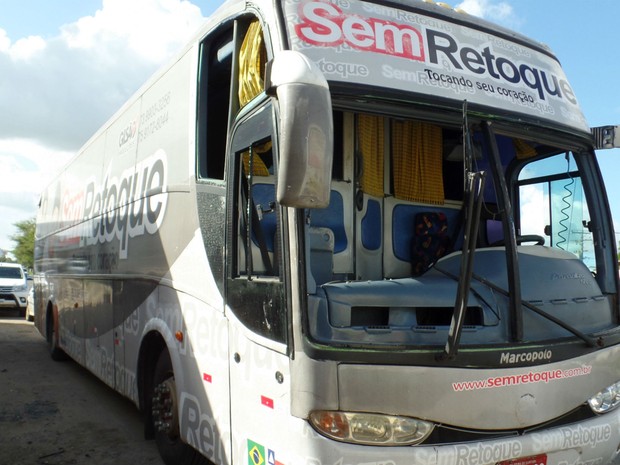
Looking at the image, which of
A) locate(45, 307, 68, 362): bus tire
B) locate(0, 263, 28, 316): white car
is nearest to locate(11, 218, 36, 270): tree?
locate(0, 263, 28, 316): white car

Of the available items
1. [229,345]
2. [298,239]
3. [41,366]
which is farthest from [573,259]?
[41,366]

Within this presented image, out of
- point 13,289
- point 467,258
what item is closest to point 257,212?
point 467,258

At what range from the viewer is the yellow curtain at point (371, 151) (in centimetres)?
422

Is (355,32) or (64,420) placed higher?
(355,32)

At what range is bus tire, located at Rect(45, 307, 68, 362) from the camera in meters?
9.87

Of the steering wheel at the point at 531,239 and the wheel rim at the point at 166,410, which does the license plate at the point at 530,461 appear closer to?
the steering wheel at the point at 531,239

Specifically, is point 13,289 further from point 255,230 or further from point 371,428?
point 371,428

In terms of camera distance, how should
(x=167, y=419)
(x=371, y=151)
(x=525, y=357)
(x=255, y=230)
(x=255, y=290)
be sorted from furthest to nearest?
(x=167, y=419) → (x=371, y=151) → (x=255, y=230) → (x=255, y=290) → (x=525, y=357)

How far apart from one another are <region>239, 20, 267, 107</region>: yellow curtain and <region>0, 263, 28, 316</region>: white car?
63.1 feet

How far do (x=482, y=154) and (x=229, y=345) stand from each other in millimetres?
1951

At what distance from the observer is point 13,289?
2014 cm

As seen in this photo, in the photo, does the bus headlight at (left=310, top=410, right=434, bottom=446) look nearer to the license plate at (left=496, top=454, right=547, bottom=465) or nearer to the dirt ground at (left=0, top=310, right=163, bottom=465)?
the license plate at (left=496, top=454, right=547, bottom=465)

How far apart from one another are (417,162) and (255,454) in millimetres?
2442

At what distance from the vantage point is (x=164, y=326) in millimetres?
4664
